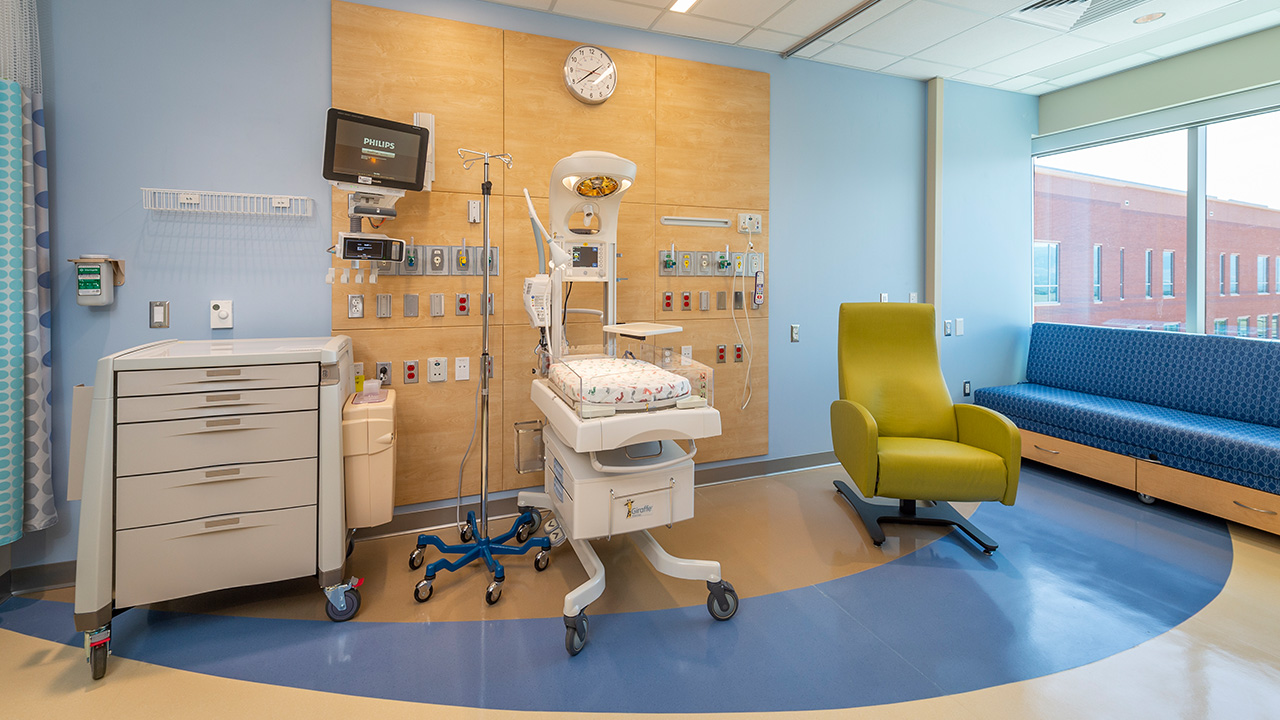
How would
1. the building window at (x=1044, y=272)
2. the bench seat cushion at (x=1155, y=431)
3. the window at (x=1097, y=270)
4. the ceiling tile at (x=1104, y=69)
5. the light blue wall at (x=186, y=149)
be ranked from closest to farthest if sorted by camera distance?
the light blue wall at (x=186, y=149)
the bench seat cushion at (x=1155, y=431)
the ceiling tile at (x=1104, y=69)
the window at (x=1097, y=270)
the building window at (x=1044, y=272)

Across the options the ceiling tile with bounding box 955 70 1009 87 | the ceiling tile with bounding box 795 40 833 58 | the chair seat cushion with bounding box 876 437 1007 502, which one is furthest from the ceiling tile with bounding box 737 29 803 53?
the chair seat cushion with bounding box 876 437 1007 502

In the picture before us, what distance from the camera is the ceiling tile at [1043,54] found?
12.0 feet

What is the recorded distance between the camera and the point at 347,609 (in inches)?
87.0

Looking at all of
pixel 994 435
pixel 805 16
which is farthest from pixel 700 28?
pixel 994 435

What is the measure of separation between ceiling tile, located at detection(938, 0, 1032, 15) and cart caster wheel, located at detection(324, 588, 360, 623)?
4.21 metres

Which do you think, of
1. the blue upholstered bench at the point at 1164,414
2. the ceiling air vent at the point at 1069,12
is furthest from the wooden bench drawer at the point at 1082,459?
the ceiling air vent at the point at 1069,12

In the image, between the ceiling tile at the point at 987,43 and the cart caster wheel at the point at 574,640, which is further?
the ceiling tile at the point at 987,43

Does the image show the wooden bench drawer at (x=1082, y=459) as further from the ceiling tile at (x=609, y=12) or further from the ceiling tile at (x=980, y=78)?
the ceiling tile at (x=609, y=12)

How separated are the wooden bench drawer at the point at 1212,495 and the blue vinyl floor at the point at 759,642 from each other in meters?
0.43

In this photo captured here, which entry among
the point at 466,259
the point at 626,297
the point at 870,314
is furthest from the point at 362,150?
the point at 870,314

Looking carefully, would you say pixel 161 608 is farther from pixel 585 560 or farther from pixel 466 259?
pixel 466 259

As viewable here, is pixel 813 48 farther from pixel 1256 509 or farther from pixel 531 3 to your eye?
pixel 1256 509

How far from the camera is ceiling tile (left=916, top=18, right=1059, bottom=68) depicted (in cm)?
346

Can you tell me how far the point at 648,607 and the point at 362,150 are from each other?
2.38 m
